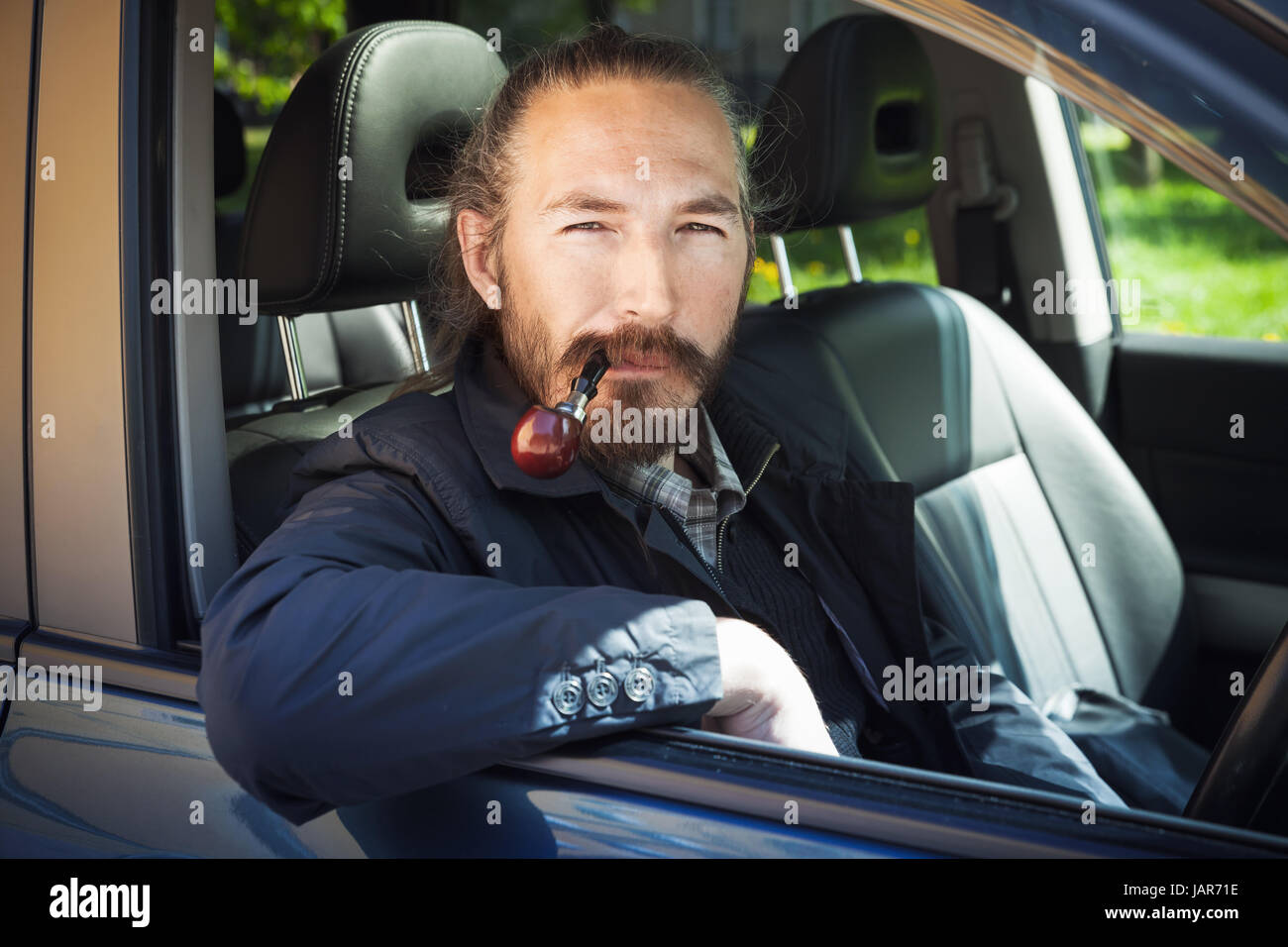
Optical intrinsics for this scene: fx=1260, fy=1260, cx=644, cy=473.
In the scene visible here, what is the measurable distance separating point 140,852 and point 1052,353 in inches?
98.8

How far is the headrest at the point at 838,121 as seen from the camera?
2.29m

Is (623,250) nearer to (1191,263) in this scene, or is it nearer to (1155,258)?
(1155,258)

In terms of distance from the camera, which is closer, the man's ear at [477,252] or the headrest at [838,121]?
the man's ear at [477,252]

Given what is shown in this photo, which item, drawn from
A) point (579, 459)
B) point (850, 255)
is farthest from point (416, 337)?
point (850, 255)

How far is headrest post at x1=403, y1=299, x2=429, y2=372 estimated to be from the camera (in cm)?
193

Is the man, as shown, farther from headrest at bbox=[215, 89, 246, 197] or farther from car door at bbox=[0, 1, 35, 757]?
headrest at bbox=[215, 89, 246, 197]

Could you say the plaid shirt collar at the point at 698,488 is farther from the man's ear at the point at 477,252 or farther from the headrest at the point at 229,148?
the headrest at the point at 229,148

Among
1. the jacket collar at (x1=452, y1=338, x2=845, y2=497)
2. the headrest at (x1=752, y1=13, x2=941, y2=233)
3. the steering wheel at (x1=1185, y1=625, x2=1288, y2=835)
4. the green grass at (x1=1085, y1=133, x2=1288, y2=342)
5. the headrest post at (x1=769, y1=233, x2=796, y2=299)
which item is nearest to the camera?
the steering wheel at (x1=1185, y1=625, x2=1288, y2=835)

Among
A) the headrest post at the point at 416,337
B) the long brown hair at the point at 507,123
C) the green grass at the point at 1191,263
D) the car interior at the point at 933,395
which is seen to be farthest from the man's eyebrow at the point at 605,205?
the green grass at the point at 1191,263

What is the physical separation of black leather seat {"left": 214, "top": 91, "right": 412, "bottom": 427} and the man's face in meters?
0.48

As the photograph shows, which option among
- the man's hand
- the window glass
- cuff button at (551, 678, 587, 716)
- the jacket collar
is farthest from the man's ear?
the window glass

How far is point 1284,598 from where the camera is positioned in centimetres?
255
